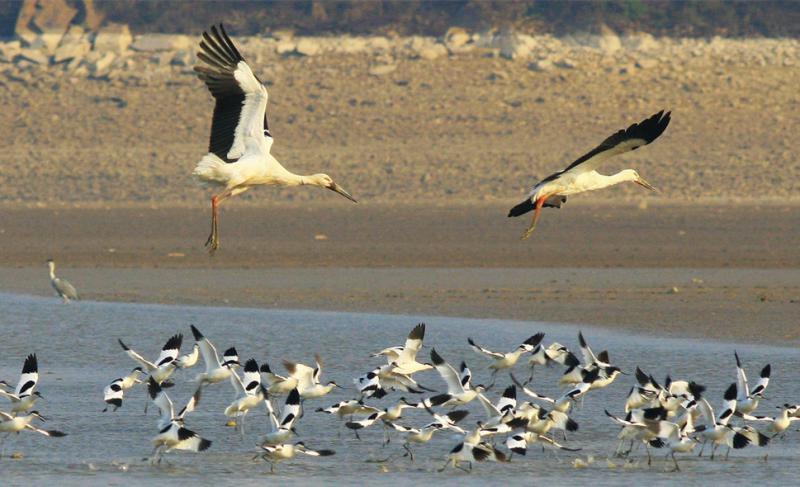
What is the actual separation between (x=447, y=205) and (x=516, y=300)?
32.9ft

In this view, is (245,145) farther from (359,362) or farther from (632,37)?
(632,37)

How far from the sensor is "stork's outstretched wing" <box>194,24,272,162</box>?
523 inches

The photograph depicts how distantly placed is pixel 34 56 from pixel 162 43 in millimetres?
2473

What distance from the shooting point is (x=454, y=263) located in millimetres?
20609

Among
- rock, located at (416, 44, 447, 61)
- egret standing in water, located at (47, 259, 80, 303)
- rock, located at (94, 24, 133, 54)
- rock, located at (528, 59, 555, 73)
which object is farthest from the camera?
rock, located at (94, 24, 133, 54)

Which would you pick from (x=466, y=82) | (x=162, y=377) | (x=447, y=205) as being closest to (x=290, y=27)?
(x=466, y=82)

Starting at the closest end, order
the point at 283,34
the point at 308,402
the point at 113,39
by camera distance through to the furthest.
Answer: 1. the point at 308,402
2. the point at 113,39
3. the point at 283,34

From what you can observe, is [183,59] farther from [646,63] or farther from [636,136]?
[636,136]

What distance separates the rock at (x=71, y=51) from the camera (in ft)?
111

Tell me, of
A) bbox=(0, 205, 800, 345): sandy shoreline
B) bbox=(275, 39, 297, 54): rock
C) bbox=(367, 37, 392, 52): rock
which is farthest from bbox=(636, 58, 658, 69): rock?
bbox=(0, 205, 800, 345): sandy shoreline

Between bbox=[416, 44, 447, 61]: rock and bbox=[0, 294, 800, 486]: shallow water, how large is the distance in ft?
54.4

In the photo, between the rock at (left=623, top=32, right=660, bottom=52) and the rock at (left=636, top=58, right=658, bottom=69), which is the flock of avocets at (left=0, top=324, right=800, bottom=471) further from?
the rock at (left=623, top=32, right=660, bottom=52)

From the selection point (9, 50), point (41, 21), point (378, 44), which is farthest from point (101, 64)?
point (378, 44)

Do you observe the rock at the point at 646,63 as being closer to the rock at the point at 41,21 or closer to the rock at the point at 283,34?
the rock at the point at 283,34
